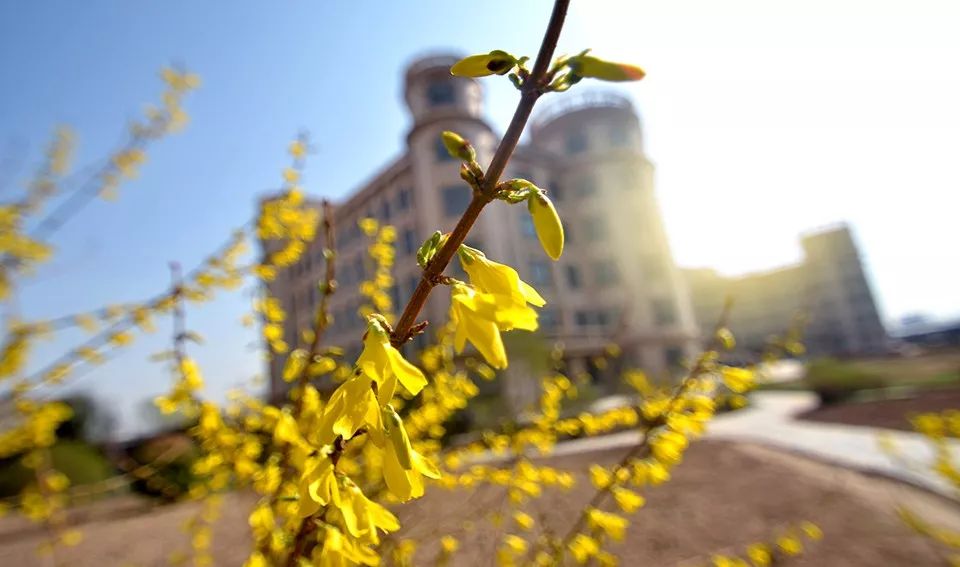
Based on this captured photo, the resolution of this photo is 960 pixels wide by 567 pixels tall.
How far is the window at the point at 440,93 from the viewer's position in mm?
20406

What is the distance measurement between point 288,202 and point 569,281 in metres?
21.1

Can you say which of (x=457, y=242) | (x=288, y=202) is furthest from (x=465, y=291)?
(x=288, y=202)

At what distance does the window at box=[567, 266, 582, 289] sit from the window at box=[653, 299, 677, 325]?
459 cm

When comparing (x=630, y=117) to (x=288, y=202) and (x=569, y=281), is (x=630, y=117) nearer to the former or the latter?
(x=569, y=281)

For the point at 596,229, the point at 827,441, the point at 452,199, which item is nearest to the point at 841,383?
the point at 827,441

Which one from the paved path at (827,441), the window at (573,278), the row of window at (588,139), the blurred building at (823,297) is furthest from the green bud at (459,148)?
the blurred building at (823,297)

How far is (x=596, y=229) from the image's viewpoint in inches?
966

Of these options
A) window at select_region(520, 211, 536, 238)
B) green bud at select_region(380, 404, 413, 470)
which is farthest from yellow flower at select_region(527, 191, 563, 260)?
window at select_region(520, 211, 536, 238)

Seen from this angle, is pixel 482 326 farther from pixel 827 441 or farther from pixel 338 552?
pixel 827 441

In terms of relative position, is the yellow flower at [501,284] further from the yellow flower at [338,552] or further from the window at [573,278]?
the window at [573,278]

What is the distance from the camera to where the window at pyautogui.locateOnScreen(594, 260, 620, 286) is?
23.8m

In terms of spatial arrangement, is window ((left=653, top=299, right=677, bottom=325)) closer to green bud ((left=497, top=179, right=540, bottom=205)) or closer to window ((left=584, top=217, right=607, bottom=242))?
window ((left=584, top=217, right=607, bottom=242))

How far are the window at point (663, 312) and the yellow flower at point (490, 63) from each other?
2497 cm

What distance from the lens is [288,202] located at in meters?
2.73
